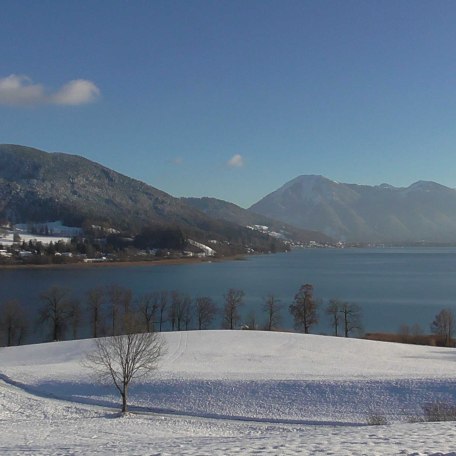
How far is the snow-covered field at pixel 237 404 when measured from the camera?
39.8 feet

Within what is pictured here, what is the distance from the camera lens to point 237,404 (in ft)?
78.4

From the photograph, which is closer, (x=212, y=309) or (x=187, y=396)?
(x=187, y=396)

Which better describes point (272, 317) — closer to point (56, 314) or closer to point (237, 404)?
point (56, 314)

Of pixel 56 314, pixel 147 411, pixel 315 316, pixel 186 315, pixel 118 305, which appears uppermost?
pixel 118 305

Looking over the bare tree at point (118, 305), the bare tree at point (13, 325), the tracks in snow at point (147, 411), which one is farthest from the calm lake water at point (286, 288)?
the tracks in snow at point (147, 411)

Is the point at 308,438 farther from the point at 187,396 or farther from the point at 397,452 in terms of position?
the point at 187,396

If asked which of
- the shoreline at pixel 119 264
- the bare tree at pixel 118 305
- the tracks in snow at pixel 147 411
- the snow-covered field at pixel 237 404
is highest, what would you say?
the shoreline at pixel 119 264

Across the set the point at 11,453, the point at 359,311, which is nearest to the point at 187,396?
the point at 11,453

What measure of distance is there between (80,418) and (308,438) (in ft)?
41.2

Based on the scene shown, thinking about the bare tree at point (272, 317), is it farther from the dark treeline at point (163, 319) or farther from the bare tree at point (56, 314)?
Result: the bare tree at point (56, 314)

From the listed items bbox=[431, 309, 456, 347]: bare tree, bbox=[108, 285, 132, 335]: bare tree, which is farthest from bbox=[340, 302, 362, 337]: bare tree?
bbox=[108, 285, 132, 335]: bare tree

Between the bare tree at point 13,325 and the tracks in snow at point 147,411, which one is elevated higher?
the bare tree at point 13,325

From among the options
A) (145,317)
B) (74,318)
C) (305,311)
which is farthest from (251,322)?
(74,318)

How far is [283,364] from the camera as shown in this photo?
105ft
